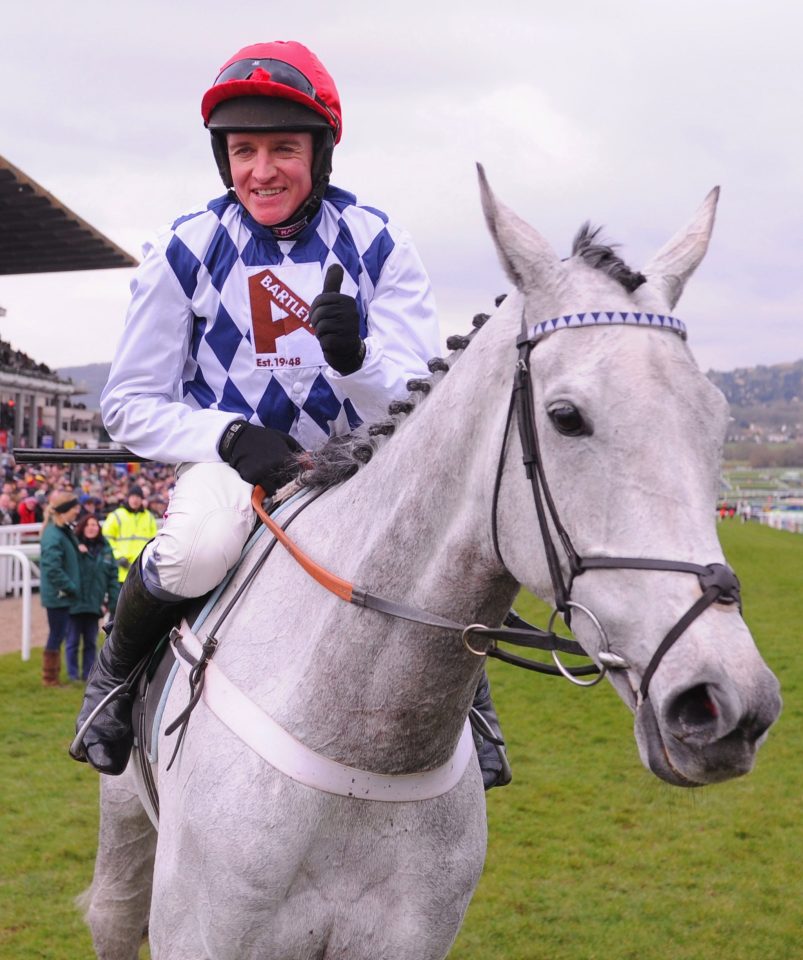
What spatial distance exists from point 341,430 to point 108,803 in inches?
55.9

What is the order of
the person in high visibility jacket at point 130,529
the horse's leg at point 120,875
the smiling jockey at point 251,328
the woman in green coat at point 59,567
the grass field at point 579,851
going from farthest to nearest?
the person in high visibility jacket at point 130,529 < the woman in green coat at point 59,567 < the grass field at point 579,851 < the horse's leg at point 120,875 < the smiling jockey at point 251,328

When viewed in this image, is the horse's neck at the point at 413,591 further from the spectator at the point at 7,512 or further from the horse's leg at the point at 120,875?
the spectator at the point at 7,512

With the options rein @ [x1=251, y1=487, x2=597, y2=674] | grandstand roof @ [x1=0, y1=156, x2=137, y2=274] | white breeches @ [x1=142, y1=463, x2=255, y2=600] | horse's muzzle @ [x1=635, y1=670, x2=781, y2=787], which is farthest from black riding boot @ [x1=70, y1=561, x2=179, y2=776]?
grandstand roof @ [x1=0, y1=156, x2=137, y2=274]

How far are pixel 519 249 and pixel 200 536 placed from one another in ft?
3.44

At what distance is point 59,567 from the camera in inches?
346

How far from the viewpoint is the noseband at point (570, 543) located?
4.91ft

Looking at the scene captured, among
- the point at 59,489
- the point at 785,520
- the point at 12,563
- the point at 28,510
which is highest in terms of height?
the point at 59,489

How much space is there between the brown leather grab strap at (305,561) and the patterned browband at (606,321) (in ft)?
2.20

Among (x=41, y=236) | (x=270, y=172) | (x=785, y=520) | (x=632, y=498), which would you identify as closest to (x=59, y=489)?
(x=270, y=172)

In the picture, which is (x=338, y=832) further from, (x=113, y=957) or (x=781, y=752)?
(x=781, y=752)

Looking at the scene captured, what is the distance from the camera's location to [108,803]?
10.2 feet

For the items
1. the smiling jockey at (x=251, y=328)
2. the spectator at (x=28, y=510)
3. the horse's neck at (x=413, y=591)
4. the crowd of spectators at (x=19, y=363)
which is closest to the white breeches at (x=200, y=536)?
the smiling jockey at (x=251, y=328)

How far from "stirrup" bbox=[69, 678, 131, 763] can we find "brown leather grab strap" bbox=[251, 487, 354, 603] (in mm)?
683

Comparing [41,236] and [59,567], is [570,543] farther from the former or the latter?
[41,236]
